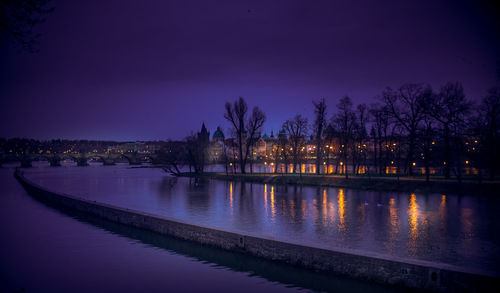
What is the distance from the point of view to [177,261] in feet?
62.2

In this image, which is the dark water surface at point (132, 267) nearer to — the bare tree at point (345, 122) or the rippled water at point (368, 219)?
the rippled water at point (368, 219)

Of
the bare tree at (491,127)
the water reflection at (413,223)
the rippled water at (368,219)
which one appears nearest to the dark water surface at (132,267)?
the rippled water at (368,219)

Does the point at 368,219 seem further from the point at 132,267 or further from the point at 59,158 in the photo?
the point at 59,158

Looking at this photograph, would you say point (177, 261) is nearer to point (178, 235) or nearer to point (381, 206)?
point (178, 235)

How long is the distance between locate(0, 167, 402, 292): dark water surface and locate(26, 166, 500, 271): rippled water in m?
2.02

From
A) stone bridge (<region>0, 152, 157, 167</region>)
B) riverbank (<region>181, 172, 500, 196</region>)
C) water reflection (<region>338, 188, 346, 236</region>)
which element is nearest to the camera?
water reflection (<region>338, 188, 346, 236</region>)

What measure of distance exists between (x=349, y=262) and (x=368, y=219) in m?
14.2

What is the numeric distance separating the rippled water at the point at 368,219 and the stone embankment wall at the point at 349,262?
0.98m

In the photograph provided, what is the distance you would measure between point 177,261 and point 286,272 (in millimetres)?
5970

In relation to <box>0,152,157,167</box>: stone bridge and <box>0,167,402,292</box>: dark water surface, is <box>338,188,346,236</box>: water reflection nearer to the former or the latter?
<box>0,167,402,292</box>: dark water surface

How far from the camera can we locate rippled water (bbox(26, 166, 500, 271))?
18.8 metres

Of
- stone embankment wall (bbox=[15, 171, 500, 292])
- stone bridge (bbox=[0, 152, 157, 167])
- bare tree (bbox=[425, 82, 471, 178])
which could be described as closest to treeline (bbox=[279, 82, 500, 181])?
bare tree (bbox=[425, 82, 471, 178])

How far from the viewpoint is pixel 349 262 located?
14328 millimetres

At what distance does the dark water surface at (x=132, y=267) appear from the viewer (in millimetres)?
15461
